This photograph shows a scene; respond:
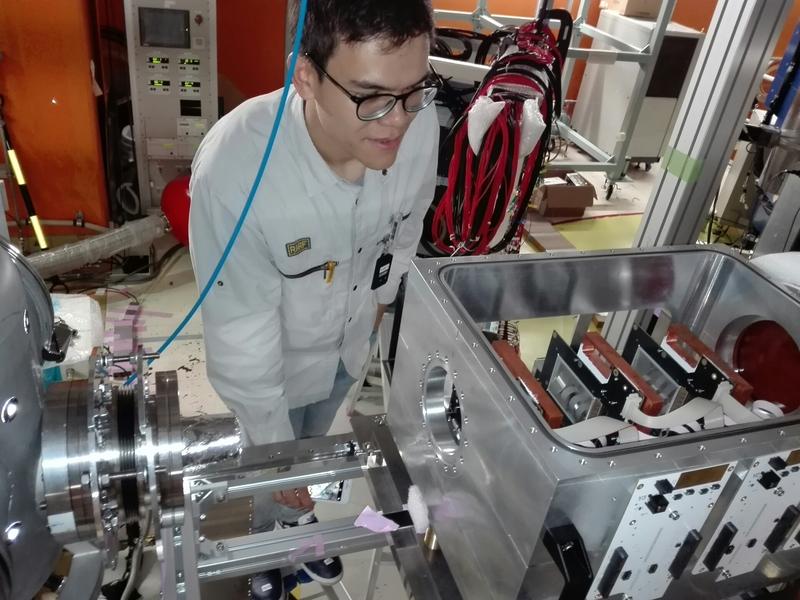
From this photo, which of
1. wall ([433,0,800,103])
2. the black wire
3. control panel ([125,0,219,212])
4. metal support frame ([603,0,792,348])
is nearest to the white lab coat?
metal support frame ([603,0,792,348])

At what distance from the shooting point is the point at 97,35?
329cm

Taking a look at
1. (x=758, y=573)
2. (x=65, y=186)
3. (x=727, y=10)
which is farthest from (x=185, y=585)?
(x=65, y=186)

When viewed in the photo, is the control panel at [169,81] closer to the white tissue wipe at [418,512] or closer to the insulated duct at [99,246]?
the insulated duct at [99,246]

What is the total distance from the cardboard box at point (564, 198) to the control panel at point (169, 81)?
2252 mm

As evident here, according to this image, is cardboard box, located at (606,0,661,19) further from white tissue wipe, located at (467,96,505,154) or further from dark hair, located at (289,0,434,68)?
dark hair, located at (289,0,434,68)

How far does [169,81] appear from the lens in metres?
3.27

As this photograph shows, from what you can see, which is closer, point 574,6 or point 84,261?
point 84,261

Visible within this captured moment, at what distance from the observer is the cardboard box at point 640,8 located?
4793mm

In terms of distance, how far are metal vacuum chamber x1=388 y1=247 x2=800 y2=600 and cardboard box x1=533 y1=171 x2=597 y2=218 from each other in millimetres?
3297

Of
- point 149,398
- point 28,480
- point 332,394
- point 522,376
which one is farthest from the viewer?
point 332,394

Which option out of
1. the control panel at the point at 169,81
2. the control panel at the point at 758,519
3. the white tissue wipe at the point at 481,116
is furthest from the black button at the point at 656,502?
the control panel at the point at 169,81

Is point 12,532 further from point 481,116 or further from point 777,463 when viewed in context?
point 481,116

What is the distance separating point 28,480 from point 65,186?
319cm

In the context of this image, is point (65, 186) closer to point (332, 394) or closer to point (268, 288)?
point (332, 394)
